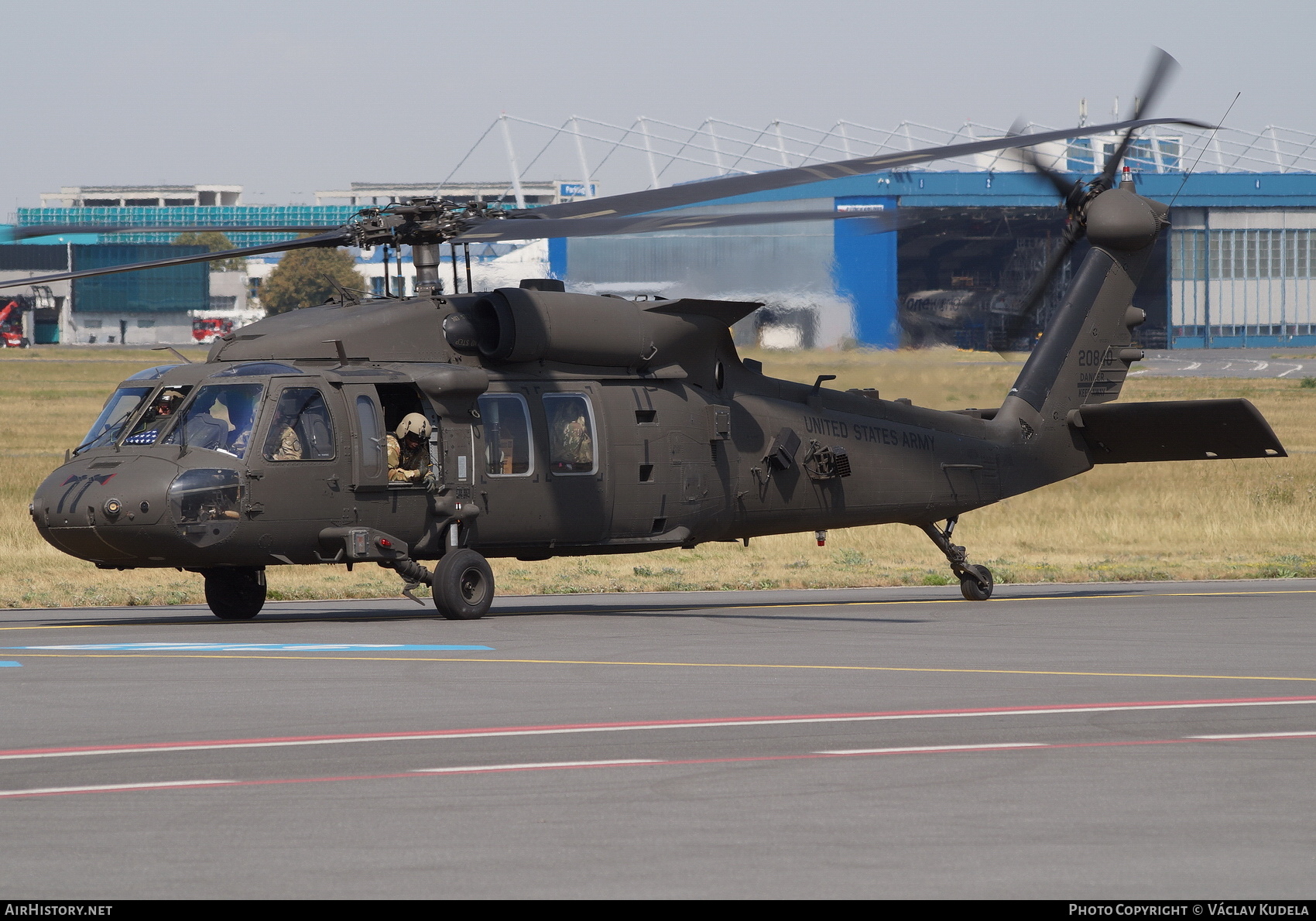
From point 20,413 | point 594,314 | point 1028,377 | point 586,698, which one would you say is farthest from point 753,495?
point 20,413

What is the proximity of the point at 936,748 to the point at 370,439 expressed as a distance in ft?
29.4

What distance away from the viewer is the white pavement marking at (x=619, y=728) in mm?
9523

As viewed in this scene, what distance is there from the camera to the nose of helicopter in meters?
15.6

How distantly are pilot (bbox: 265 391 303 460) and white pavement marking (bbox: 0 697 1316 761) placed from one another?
695cm

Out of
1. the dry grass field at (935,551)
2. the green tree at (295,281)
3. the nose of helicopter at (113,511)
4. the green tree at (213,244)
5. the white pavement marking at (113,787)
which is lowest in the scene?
the dry grass field at (935,551)

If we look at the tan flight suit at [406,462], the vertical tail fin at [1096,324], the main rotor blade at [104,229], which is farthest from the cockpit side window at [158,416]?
the vertical tail fin at [1096,324]

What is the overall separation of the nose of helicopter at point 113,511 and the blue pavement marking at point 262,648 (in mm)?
984

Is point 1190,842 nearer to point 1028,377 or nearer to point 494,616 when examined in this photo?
point 494,616

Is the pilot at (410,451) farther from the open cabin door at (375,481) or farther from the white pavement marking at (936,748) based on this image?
the white pavement marking at (936,748)

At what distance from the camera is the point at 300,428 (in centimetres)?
1669

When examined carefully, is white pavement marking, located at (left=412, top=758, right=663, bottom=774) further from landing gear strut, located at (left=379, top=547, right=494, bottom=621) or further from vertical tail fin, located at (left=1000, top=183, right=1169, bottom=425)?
vertical tail fin, located at (left=1000, top=183, right=1169, bottom=425)

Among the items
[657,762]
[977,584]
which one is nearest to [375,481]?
[977,584]

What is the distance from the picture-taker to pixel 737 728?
10242 mm
